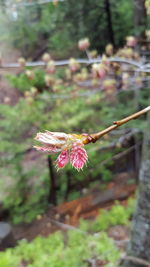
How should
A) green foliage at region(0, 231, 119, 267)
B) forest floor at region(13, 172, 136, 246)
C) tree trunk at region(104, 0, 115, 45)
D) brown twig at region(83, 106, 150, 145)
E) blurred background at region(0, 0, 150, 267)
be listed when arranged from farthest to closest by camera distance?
1. tree trunk at region(104, 0, 115, 45)
2. forest floor at region(13, 172, 136, 246)
3. blurred background at region(0, 0, 150, 267)
4. green foliage at region(0, 231, 119, 267)
5. brown twig at region(83, 106, 150, 145)

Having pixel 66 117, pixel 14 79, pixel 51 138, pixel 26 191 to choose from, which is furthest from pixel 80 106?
pixel 51 138

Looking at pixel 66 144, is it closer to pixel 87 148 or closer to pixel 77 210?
pixel 87 148

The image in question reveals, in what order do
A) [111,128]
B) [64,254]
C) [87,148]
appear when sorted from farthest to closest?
[87,148] < [64,254] < [111,128]

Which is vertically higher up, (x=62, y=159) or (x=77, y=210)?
(x=62, y=159)

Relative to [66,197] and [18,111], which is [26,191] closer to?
[66,197]

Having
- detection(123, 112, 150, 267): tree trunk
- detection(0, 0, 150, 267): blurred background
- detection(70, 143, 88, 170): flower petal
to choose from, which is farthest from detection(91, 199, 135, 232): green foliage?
detection(70, 143, 88, 170): flower petal

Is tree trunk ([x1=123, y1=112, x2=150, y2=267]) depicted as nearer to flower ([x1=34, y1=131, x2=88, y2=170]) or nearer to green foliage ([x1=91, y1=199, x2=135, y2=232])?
flower ([x1=34, y1=131, x2=88, y2=170])

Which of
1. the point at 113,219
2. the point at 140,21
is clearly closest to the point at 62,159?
the point at 113,219
